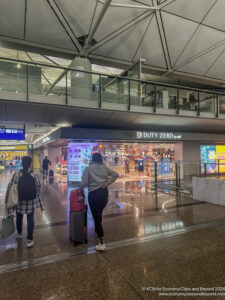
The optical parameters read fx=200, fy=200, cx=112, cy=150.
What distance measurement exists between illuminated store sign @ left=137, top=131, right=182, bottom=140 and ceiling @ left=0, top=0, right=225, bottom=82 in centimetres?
508

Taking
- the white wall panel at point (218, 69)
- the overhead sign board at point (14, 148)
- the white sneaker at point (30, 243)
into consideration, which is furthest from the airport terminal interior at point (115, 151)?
the overhead sign board at point (14, 148)

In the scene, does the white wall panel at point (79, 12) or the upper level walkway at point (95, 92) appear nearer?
the upper level walkway at point (95, 92)

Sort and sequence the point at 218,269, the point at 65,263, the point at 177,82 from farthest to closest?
the point at 177,82
the point at 65,263
the point at 218,269

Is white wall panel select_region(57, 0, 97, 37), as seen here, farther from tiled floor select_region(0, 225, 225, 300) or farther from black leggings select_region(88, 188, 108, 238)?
tiled floor select_region(0, 225, 225, 300)

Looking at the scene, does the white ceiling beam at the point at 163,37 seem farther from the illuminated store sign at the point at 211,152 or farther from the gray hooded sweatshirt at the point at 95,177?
the gray hooded sweatshirt at the point at 95,177

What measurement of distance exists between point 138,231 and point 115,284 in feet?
6.72

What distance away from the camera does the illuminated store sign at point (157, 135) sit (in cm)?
1361

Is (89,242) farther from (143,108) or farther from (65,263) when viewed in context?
(143,108)

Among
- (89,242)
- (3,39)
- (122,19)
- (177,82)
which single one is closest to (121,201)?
(89,242)

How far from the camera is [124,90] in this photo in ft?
36.8

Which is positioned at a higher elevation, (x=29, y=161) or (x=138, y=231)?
(x=29, y=161)

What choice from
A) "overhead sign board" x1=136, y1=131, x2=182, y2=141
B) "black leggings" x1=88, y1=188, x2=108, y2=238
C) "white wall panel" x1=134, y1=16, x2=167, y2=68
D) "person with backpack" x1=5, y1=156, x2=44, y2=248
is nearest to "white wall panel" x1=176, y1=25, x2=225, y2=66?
"white wall panel" x1=134, y1=16, x2=167, y2=68

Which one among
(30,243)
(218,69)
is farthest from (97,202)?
(218,69)

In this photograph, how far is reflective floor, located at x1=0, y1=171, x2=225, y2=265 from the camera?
12.8 feet
